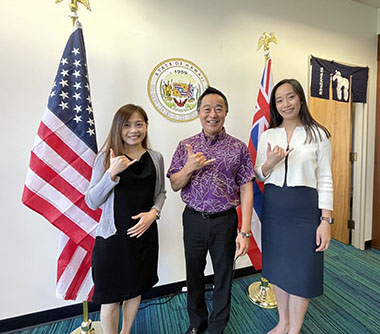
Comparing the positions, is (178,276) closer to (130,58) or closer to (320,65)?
(130,58)

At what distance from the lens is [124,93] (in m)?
1.82

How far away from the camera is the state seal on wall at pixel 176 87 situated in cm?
190

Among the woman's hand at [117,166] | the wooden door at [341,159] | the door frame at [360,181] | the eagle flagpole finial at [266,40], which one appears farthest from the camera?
the wooden door at [341,159]

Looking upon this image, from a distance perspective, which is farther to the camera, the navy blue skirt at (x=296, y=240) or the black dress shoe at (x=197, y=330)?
the black dress shoe at (x=197, y=330)

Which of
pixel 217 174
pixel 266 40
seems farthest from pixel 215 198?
pixel 266 40

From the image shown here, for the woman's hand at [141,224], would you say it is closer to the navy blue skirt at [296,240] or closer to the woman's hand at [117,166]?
the woman's hand at [117,166]

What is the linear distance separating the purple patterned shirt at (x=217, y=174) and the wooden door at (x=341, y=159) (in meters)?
2.26

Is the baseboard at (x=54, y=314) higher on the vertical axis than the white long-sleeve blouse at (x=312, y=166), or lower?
lower

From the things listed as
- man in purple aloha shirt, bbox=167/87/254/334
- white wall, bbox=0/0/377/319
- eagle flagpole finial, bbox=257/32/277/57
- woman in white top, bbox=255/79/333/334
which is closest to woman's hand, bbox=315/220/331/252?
woman in white top, bbox=255/79/333/334

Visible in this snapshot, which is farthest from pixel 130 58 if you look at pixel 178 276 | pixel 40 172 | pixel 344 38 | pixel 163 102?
pixel 344 38

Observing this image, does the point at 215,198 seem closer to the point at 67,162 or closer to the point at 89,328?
the point at 67,162

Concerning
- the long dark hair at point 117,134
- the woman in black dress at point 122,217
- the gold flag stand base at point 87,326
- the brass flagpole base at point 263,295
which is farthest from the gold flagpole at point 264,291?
the long dark hair at point 117,134

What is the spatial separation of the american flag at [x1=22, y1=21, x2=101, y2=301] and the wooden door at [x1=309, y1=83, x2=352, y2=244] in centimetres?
290

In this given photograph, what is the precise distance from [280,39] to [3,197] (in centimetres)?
290
